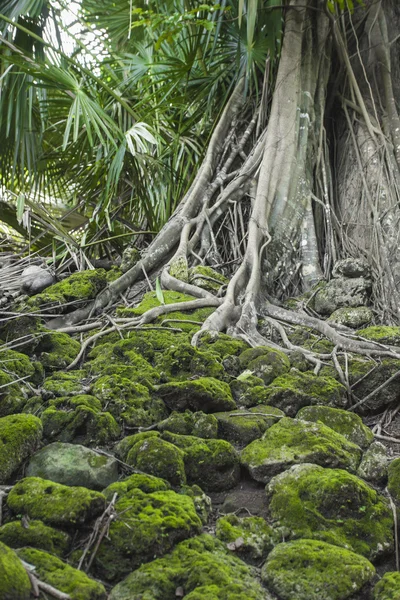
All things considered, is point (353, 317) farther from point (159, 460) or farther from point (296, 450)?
point (159, 460)

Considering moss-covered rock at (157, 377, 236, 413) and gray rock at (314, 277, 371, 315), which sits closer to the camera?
moss-covered rock at (157, 377, 236, 413)

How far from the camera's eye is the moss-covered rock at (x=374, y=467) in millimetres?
2186

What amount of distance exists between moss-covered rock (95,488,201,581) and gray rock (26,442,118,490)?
177 millimetres

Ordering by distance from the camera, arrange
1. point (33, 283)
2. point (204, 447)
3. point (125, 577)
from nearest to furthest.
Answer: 1. point (125, 577)
2. point (204, 447)
3. point (33, 283)

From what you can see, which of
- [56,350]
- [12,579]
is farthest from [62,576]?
[56,350]

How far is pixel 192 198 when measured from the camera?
4.70 m

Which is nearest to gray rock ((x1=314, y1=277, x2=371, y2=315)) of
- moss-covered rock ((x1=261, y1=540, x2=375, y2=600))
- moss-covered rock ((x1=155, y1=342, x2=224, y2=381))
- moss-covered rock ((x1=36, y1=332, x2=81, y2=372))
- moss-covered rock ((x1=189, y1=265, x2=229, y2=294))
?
moss-covered rock ((x1=189, y1=265, x2=229, y2=294))

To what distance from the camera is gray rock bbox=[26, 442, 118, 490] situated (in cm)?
196

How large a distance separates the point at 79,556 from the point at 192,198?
336 centimetres

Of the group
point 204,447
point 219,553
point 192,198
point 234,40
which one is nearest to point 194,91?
point 234,40

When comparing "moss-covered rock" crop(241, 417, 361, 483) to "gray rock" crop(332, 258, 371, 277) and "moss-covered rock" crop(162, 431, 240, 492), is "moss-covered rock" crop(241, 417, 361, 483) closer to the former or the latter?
"moss-covered rock" crop(162, 431, 240, 492)

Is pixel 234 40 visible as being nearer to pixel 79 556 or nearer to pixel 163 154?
pixel 163 154

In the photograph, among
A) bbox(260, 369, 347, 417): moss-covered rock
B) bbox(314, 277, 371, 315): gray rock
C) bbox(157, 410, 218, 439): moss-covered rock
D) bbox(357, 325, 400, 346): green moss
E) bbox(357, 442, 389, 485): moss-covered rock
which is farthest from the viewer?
bbox(314, 277, 371, 315): gray rock

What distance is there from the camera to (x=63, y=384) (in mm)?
2576
